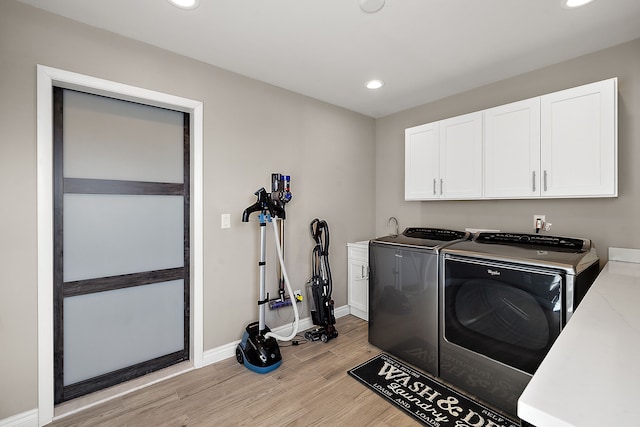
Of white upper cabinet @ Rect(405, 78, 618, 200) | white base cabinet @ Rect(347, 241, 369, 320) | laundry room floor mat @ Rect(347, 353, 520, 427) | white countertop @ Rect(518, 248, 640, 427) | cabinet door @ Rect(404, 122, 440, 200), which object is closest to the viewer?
white countertop @ Rect(518, 248, 640, 427)

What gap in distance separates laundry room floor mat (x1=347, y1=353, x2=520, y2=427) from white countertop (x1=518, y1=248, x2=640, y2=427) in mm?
1173

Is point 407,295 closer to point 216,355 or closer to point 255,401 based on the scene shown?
point 255,401

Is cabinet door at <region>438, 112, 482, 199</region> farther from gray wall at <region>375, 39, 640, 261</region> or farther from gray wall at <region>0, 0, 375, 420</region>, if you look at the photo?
gray wall at <region>0, 0, 375, 420</region>

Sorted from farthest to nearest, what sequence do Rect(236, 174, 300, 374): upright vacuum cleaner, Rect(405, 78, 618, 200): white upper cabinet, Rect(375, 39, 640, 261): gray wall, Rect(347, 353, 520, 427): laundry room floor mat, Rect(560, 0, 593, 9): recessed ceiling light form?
Rect(236, 174, 300, 374): upright vacuum cleaner, Rect(375, 39, 640, 261): gray wall, Rect(405, 78, 618, 200): white upper cabinet, Rect(347, 353, 520, 427): laundry room floor mat, Rect(560, 0, 593, 9): recessed ceiling light

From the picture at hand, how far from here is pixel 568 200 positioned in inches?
90.4

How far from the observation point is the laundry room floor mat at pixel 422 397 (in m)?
1.79

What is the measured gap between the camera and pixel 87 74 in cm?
189

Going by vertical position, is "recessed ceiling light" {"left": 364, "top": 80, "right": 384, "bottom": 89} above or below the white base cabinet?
above

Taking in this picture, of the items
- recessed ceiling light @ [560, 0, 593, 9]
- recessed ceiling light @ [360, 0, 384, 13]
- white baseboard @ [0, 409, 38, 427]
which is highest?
recessed ceiling light @ [360, 0, 384, 13]

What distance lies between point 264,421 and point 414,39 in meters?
2.79

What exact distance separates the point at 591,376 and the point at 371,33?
2.11 meters

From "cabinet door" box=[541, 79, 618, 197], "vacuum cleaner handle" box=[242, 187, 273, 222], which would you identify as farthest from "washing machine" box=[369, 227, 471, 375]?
"vacuum cleaner handle" box=[242, 187, 273, 222]

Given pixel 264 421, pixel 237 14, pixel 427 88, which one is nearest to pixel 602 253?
pixel 427 88

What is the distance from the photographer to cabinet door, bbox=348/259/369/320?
335 cm
